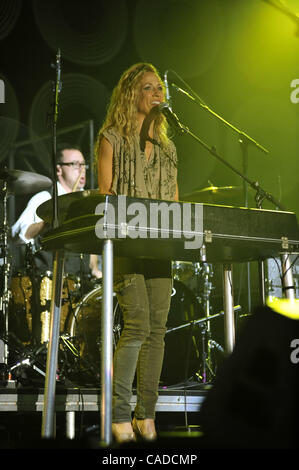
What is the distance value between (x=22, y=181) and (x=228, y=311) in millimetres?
2253

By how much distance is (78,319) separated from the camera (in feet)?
14.9

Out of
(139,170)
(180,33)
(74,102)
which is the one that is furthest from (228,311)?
Result: (74,102)

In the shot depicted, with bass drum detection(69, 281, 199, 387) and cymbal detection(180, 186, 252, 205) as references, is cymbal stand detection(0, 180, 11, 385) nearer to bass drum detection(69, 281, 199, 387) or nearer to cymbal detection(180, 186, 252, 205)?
bass drum detection(69, 281, 199, 387)

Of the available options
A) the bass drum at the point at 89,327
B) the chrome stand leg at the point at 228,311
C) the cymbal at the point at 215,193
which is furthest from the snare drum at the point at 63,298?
the chrome stand leg at the point at 228,311

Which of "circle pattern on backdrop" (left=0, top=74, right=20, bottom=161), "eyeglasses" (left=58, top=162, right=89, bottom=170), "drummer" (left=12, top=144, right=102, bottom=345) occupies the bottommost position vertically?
"drummer" (left=12, top=144, right=102, bottom=345)

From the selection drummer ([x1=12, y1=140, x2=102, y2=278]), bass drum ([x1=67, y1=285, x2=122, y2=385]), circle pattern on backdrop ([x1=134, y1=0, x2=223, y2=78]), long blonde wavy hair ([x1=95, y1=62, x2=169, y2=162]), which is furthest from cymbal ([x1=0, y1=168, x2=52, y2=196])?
circle pattern on backdrop ([x1=134, y1=0, x2=223, y2=78])

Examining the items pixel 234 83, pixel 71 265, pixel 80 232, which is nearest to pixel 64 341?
pixel 71 265

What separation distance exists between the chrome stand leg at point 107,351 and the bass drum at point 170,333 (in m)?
2.11

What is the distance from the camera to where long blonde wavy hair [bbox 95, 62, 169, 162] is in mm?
2670

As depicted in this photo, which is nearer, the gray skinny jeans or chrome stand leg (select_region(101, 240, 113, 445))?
chrome stand leg (select_region(101, 240, 113, 445))

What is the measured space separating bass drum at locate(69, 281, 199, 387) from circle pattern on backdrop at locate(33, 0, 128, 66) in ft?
8.85

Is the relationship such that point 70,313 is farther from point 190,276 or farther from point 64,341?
A: point 190,276

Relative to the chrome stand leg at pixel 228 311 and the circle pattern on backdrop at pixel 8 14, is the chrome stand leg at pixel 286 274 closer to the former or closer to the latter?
the chrome stand leg at pixel 228 311
